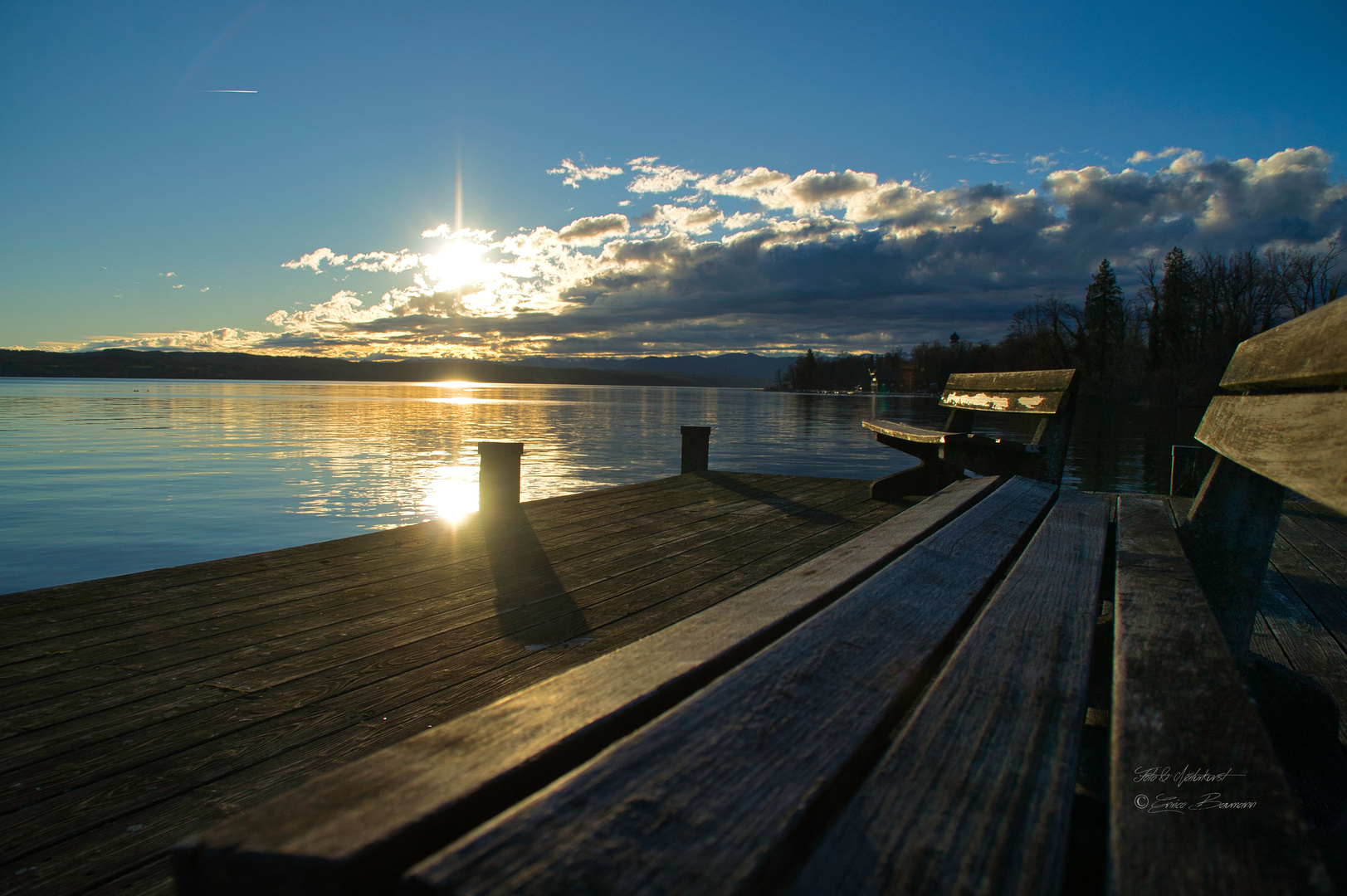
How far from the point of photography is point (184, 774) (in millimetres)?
2088

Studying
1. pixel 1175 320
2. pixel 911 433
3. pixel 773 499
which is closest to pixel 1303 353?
pixel 911 433

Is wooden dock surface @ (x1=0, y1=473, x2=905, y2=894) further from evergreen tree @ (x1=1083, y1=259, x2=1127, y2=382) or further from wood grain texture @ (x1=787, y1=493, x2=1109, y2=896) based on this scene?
evergreen tree @ (x1=1083, y1=259, x2=1127, y2=382)

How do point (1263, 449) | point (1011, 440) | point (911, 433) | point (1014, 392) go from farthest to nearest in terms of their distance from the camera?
point (911, 433)
point (1014, 392)
point (1011, 440)
point (1263, 449)

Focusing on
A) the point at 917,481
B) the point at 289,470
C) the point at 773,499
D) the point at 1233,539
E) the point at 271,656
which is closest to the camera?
the point at 1233,539

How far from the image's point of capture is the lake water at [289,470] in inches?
362

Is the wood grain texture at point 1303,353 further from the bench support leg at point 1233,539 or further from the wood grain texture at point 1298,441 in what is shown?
the bench support leg at point 1233,539

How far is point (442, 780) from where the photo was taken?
0.68 meters

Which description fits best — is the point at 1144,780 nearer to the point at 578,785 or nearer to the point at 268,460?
the point at 578,785

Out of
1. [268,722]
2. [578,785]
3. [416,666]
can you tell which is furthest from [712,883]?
[416,666]

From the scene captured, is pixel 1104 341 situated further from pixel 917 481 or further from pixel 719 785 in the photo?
pixel 719 785

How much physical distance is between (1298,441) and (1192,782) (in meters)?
0.59

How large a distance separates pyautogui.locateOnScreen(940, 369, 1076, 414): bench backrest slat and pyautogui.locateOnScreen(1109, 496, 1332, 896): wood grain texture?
3.12 meters

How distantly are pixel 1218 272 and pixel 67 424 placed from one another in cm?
6420

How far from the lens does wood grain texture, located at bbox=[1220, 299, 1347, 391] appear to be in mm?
961
